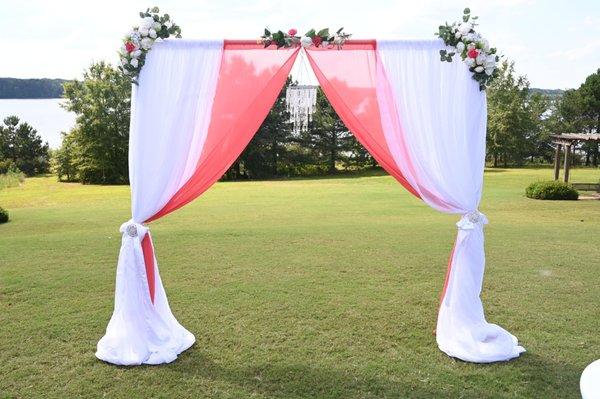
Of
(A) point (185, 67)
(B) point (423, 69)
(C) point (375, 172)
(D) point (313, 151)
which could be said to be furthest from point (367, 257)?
(D) point (313, 151)

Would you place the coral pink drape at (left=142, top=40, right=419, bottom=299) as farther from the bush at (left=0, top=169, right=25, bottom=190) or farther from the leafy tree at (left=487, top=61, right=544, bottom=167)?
the leafy tree at (left=487, top=61, right=544, bottom=167)

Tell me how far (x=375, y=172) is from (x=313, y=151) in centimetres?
532

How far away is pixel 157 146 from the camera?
5000 millimetres

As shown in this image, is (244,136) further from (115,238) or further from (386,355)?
(115,238)

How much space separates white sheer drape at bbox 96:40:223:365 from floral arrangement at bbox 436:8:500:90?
229 centimetres

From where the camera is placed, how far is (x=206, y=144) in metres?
5.09

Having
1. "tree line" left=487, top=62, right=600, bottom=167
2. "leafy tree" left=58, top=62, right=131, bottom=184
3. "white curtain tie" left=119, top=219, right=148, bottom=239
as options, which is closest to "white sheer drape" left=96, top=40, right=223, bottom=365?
"white curtain tie" left=119, top=219, right=148, bottom=239

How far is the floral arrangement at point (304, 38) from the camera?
16.1 ft

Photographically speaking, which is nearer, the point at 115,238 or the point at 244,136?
the point at 244,136

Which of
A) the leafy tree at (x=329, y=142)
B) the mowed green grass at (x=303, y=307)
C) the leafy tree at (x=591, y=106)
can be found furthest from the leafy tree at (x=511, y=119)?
the mowed green grass at (x=303, y=307)

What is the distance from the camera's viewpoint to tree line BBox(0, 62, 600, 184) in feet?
119

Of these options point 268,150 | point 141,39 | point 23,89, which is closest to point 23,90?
point 23,89

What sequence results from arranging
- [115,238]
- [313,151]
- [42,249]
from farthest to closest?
[313,151]
[115,238]
[42,249]

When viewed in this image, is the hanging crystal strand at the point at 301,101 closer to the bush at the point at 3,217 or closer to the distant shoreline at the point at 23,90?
the bush at the point at 3,217
